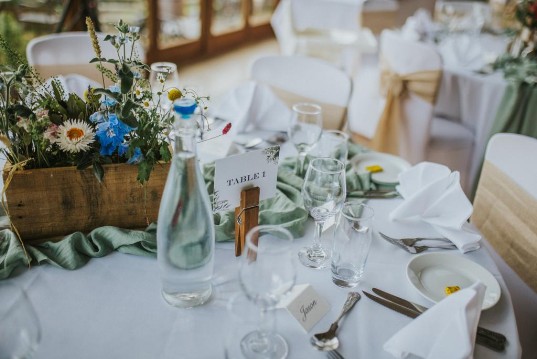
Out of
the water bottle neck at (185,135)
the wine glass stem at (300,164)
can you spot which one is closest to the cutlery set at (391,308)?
the water bottle neck at (185,135)

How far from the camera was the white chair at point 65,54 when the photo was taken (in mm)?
2137

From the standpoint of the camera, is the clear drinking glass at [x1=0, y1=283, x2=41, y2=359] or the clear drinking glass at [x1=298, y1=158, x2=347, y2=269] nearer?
the clear drinking glass at [x1=0, y1=283, x2=41, y2=359]

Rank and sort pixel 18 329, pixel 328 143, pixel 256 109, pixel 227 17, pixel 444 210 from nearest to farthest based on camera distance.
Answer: pixel 18 329 < pixel 444 210 < pixel 328 143 < pixel 256 109 < pixel 227 17

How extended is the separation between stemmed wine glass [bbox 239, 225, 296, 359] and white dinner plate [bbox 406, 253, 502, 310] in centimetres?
37

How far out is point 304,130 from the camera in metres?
1.50

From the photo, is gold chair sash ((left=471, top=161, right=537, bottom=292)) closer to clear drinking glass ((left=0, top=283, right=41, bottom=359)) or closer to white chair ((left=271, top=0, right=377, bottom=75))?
clear drinking glass ((left=0, top=283, right=41, bottom=359))

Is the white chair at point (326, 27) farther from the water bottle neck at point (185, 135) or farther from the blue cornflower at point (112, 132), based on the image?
the water bottle neck at point (185, 135)

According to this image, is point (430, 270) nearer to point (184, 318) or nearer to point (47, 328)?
point (184, 318)

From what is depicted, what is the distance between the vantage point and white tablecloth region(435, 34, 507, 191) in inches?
100

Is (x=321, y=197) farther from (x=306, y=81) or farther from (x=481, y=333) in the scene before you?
(x=306, y=81)

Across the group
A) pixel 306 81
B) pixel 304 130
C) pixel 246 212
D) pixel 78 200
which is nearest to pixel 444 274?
pixel 246 212

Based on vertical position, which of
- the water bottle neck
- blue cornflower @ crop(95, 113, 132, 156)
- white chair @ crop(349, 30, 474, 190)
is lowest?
white chair @ crop(349, 30, 474, 190)

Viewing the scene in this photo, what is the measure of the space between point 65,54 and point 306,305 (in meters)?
1.82

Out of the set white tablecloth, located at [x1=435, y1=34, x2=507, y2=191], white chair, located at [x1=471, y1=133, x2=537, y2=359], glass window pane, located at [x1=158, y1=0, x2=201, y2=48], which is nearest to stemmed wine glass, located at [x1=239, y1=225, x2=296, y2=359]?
white chair, located at [x1=471, y1=133, x2=537, y2=359]
